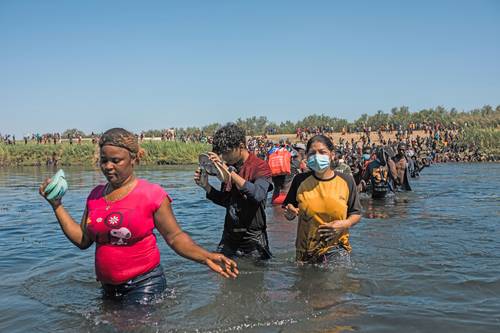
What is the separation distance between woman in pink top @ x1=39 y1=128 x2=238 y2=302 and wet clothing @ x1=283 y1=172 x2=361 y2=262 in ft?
5.21

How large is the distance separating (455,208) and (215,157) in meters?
A: 9.41

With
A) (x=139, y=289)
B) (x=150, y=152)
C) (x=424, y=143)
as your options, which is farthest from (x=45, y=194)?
(x=424, y=143)

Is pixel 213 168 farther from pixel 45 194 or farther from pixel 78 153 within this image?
pixel 78 153

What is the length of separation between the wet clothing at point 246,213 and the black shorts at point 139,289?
121 cm

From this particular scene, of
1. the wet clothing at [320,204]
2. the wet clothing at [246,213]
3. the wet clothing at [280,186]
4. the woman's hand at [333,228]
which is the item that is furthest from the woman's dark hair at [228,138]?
the wet clothing at [280,186]

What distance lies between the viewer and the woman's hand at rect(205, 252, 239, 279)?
337cm

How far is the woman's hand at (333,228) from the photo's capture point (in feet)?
15.1

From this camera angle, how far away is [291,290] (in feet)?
16.3

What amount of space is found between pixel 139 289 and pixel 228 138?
162cm

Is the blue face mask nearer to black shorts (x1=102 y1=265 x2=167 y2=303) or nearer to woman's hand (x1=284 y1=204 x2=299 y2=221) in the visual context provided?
woman's hand (x1=284 y1=204 x2=299 y2=221)

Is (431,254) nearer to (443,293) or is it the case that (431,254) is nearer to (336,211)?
(443,293)

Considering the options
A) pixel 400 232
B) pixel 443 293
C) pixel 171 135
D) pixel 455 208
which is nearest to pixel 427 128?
pixel 171 135

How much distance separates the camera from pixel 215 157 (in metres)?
4.43

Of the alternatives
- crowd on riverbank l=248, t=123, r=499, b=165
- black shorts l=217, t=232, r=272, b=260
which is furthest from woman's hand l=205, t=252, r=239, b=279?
crowd on riverbank l=248, t=123, r=499, b=165
